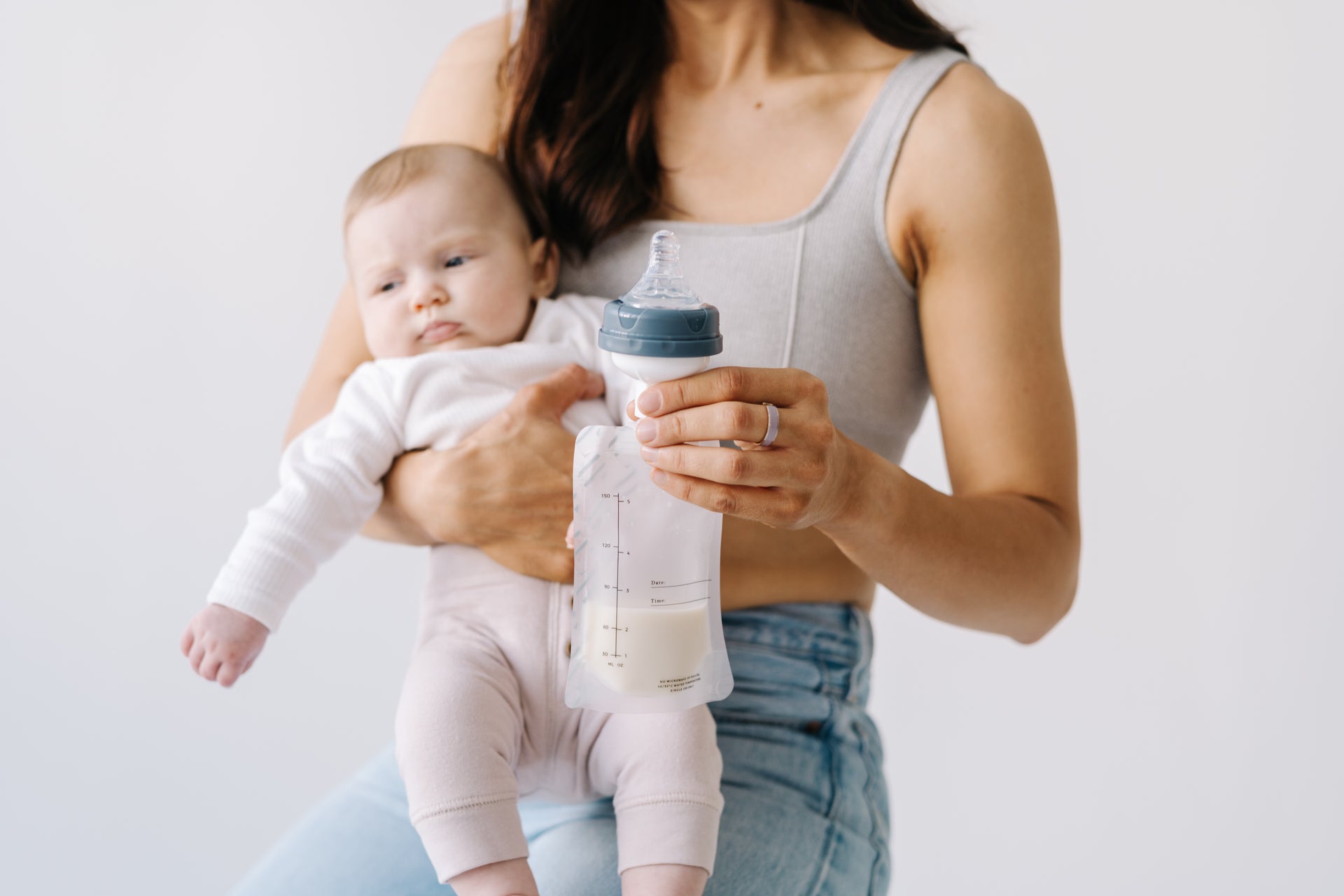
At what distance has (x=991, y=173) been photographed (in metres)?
1.34

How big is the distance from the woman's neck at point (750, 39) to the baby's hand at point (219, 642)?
0.89 meters

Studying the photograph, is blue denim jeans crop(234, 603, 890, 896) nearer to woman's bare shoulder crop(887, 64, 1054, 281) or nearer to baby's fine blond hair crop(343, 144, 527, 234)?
woman's bare shoulder crop(887, 64, 1054, 281)

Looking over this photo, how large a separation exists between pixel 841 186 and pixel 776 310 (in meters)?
0.16

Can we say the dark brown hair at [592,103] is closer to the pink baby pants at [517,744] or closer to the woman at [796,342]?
the woman at [796,342]

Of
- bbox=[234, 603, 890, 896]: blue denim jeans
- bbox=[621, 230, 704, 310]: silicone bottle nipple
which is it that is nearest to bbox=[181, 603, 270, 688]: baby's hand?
bbox=[234, 603, 890, 896]: blue denim jeans

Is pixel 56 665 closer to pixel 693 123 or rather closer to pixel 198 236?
pixel 198 236

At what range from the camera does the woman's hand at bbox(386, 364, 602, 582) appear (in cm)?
123

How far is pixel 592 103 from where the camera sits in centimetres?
152

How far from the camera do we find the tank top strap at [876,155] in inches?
53.6

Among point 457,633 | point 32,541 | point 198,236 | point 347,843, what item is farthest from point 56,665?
point 457,633

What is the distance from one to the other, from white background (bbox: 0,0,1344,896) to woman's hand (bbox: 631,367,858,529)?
121cm

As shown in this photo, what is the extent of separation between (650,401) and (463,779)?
0.42 meters

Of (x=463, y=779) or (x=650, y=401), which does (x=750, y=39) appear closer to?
(x=650, y=401)

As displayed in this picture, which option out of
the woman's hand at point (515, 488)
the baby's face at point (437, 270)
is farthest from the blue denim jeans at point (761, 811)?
the baby's face at point (437, 270)
